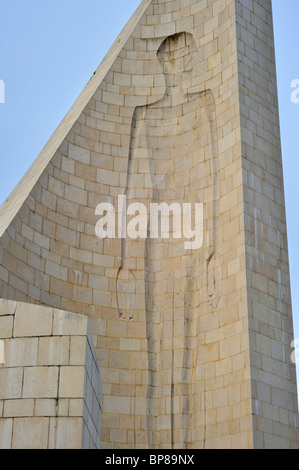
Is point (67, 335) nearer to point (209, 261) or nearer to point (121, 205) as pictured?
point (209, 261)

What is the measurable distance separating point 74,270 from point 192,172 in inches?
99.0

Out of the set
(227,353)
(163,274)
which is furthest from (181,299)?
(227,353)

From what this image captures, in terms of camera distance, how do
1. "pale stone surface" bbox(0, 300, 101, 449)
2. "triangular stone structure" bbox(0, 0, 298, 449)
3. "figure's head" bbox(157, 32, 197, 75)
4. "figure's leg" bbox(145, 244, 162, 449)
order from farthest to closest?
"figure's head" bbox(157, 32, 197, 75)
"figure's leg" bbox(145, 244, 162, 449)
"triangular stone structure" bbox(0, 0, 298, 449)
"pale stone surface" bbox(0, 300, 101, 449)

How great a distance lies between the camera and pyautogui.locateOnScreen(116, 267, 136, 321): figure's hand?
12.5 m

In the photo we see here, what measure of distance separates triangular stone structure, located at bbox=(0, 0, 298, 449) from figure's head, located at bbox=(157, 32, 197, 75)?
0.08ft

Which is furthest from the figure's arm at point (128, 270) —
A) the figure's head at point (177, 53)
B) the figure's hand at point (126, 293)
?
the figure's head at point (177, 53)

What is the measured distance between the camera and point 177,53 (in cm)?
1409

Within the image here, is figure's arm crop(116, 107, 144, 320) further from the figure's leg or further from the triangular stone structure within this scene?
the figure's leg

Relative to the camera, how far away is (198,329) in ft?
39.2

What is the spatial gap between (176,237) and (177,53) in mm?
3417

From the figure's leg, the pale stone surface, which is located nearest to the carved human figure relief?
the figure's leg

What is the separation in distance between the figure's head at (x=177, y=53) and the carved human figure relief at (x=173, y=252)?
17 millimetres

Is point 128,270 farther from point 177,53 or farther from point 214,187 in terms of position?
point 177,53

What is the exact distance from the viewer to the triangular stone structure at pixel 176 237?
37.0 feet
